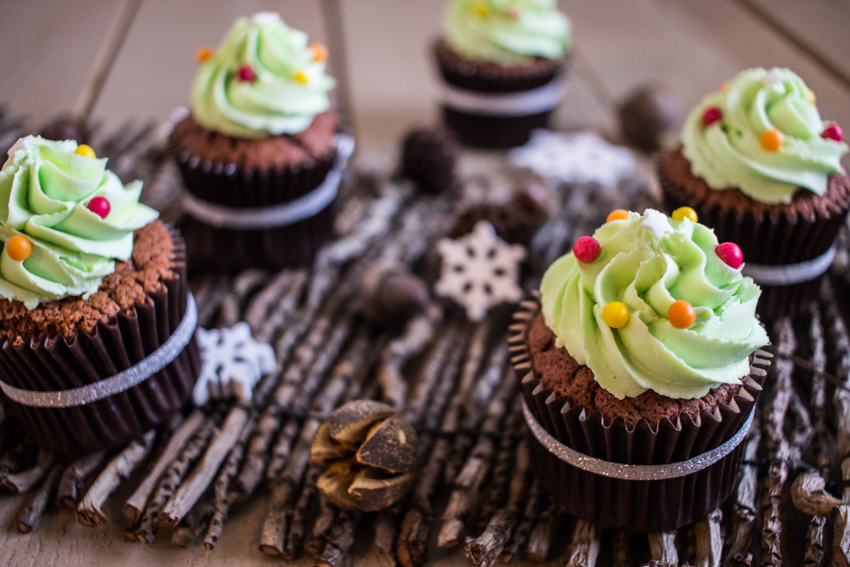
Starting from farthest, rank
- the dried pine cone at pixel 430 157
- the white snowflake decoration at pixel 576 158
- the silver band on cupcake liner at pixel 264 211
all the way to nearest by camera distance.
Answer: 1. the white snowflake decoration at pixel 576 158
2. the dried pine cone at pixel 430 157
3. the silver band on cupcake liner at pixel 264 211

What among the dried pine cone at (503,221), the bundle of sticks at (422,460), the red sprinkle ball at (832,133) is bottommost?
the bundle of sticks at (422,460)

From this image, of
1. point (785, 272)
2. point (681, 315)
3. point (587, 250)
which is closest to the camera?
point (681, 315)

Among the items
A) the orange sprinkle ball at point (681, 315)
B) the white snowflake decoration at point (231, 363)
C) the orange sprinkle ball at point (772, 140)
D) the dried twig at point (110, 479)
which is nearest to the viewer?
the orange sprinkle ball at point (681, 315)

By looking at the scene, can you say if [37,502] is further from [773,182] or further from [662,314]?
[773,182]

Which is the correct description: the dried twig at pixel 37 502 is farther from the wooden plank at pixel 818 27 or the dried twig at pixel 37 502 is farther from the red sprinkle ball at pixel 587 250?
the wooden plank at pixel 818 27

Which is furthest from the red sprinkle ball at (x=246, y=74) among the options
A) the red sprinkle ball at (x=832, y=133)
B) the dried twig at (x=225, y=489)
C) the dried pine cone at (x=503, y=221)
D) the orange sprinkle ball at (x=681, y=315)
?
the red sprinkle ball at (x=832, y=133)

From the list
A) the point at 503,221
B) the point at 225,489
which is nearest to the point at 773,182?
the point at 503,221
